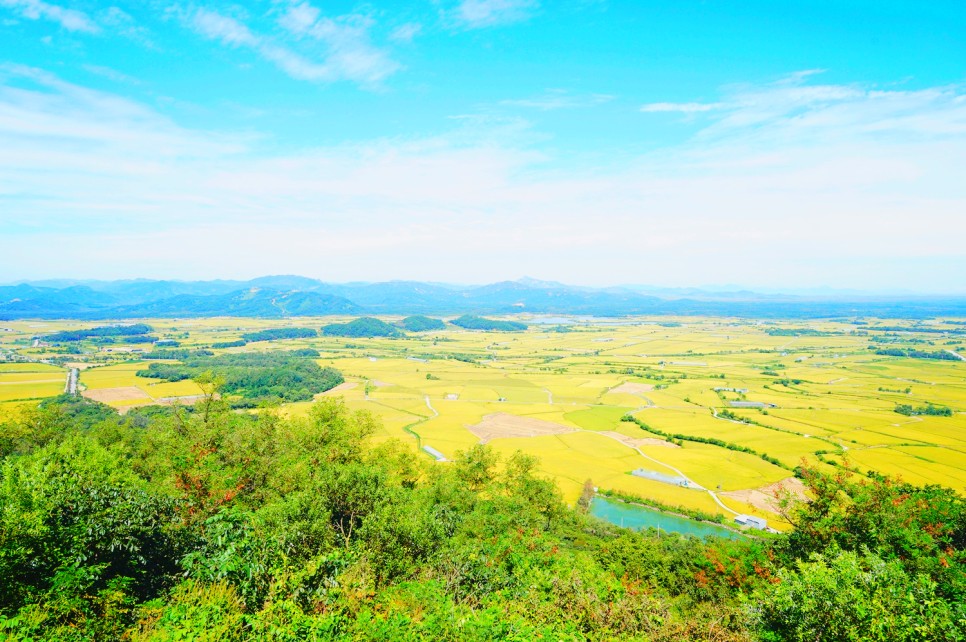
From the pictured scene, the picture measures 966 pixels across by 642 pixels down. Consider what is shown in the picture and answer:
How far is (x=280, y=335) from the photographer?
183m

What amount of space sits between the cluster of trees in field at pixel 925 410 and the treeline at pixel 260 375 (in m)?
96.2

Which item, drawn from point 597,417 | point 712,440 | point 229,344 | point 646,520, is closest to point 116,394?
point 597,417

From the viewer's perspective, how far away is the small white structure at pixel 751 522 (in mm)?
37719

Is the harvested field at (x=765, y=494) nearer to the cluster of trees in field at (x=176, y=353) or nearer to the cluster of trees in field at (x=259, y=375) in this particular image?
the cluster of trees in field at (x=259, y=375)

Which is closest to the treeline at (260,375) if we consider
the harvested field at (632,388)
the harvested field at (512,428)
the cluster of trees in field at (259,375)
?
the cluster of trees in field at (259,375)

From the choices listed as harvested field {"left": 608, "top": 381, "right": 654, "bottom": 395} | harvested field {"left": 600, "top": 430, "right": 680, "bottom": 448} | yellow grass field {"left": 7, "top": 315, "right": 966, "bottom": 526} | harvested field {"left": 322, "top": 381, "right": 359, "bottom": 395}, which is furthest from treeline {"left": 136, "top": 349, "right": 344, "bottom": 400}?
harvested field {"left": 608, "top": 381, "right": 654, "bottom": 395}

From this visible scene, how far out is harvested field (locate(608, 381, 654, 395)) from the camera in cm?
8938

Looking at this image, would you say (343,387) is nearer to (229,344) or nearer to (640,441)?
(640,441)

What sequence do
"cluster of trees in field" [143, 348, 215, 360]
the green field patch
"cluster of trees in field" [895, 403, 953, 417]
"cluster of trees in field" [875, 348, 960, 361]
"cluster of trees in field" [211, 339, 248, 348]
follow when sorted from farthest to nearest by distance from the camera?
1. "cluster of trees in field" [211, 339, 248, 348]
2. "cluster of trees in field" [875, 348, 960, 361]
3. "cluster of trees in field" [143, 348, 215, 360]
4. "cluster of trees in field" [895, 403, 953, 417]
5. the green field patch

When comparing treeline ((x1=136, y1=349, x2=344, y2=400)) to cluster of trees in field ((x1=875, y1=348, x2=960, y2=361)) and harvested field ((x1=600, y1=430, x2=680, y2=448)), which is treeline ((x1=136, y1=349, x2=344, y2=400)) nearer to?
harvested field ((x1=600, y1=430, x2=680, y2=448))

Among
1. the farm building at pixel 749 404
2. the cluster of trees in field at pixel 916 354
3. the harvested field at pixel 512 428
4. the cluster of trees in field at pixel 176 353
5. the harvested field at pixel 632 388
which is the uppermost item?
the cluster of trees in field at pixel 916 354

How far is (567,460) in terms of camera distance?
53.0 meters

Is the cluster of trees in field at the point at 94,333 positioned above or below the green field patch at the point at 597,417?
above

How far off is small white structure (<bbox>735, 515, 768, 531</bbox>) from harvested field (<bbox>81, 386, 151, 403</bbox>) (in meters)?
83.6
